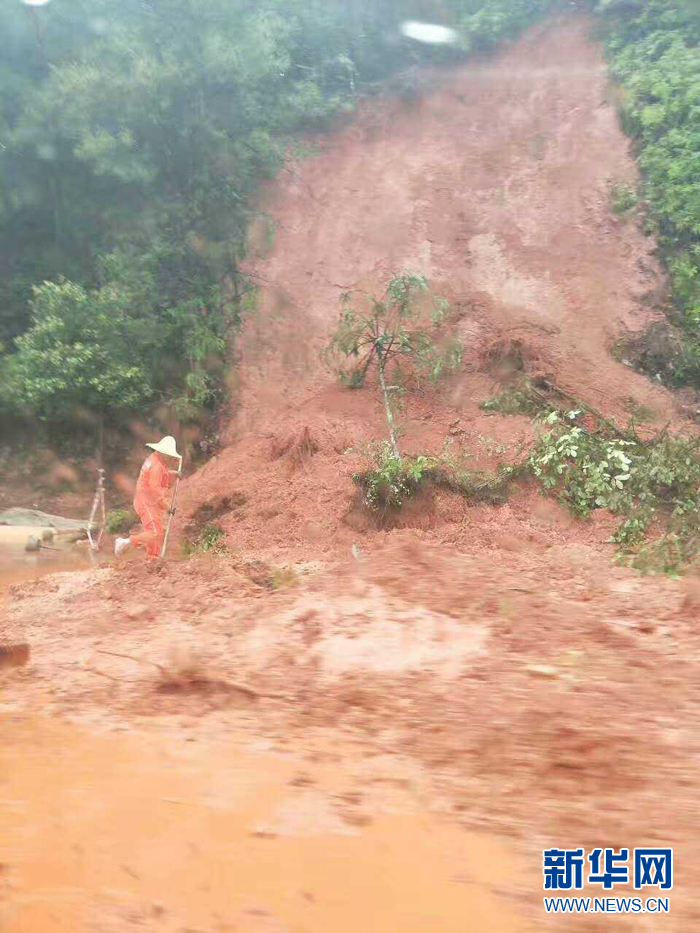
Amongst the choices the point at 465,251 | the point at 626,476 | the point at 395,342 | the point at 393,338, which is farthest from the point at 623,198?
the point at 626,476

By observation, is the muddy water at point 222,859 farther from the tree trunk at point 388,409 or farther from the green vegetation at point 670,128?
the green vegetation at point 670,128

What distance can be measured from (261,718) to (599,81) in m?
13.4

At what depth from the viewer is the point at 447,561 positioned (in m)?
5.45

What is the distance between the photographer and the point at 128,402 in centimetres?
1129

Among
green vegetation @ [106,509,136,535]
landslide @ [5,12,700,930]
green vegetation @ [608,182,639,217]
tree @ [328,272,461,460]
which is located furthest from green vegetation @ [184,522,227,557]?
green vegetation @ [608,182,639,217]

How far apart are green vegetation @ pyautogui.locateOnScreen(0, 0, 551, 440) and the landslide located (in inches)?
36.0

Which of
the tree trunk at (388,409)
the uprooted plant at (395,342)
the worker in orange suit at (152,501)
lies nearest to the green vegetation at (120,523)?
the worker in orange suit at (152,501)

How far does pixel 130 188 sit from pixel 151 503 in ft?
23.0

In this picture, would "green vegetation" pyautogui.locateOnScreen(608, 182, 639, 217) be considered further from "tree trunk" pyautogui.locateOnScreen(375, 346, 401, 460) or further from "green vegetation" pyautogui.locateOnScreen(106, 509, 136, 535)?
"green vegetation" pyautogui.locateOnScreen(106, 509, 136, 535)

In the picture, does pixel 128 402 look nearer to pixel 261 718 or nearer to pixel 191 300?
pixel 191 300

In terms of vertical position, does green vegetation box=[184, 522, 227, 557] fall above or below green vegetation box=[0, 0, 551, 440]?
below

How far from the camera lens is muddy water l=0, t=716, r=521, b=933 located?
2.27 metres

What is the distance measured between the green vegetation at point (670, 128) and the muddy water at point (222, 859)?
9120 mm

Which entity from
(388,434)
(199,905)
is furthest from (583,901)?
(388,434)
